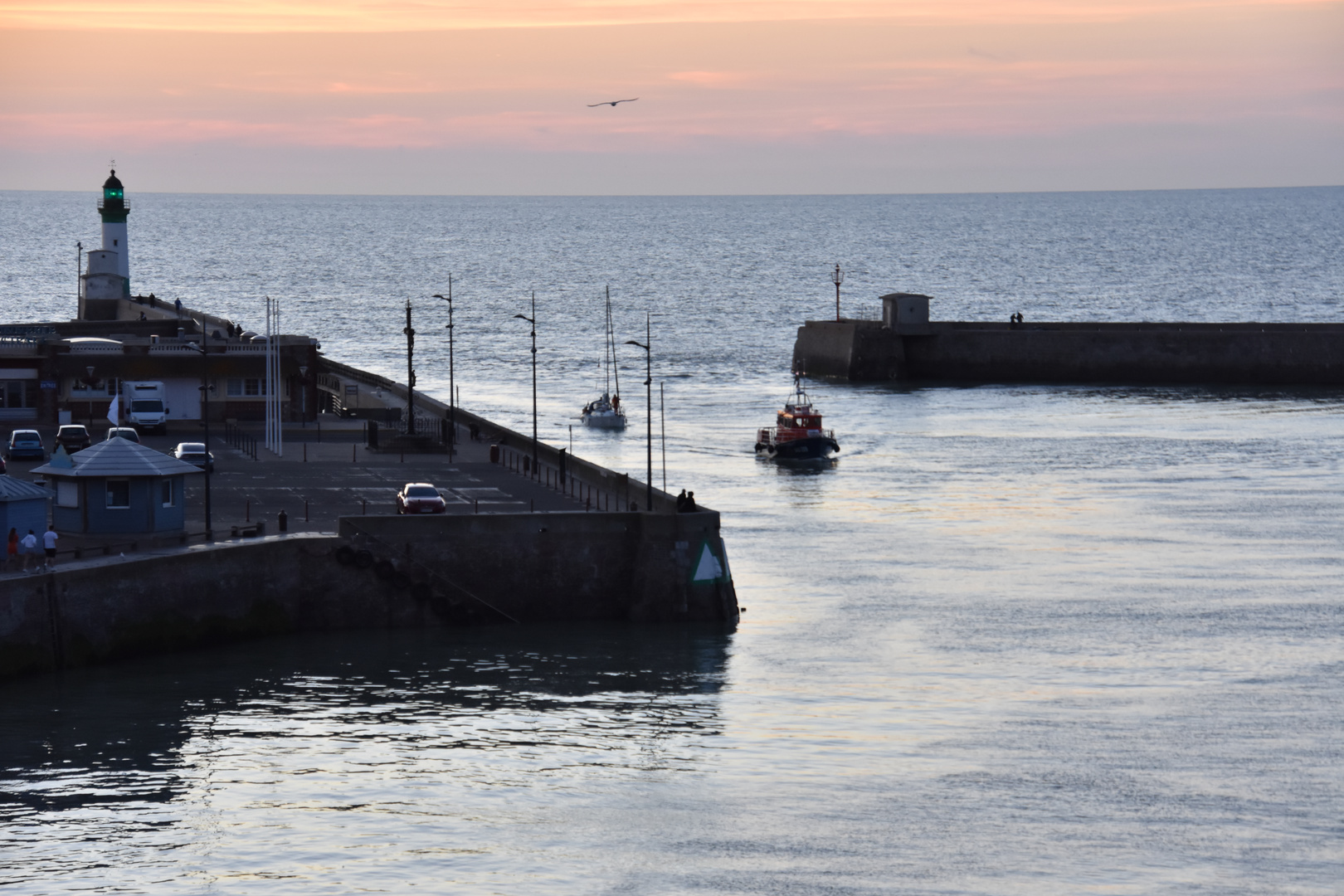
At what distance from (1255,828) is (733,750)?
11.8m

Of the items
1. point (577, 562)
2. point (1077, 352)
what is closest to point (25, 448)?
point (577, 562)

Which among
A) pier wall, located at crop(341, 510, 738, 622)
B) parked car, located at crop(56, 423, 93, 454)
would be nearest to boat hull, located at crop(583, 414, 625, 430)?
parked car, located at crop(56, 423, 93, 454)

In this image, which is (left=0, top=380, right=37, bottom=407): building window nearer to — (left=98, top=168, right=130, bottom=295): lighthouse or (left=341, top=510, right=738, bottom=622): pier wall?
(left=341, top=510, right=738, bottom=622): pier wall

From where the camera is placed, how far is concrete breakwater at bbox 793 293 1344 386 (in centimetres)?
13612

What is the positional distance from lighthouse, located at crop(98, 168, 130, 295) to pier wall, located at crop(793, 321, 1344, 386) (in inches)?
2041

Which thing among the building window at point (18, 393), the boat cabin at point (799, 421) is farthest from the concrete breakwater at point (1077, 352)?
the building window at point (18, 393)

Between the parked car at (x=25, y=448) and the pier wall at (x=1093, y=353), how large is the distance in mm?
77724

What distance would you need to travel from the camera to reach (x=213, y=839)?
1544 inches

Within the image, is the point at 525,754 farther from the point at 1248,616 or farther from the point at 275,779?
the point at 1248,616

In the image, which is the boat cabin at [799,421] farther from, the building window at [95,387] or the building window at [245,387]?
the building window at [95,387]

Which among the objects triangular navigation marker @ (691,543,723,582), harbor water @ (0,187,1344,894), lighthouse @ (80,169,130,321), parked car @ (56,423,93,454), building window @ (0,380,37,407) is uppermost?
lighthouse @ (80,169,130,321)

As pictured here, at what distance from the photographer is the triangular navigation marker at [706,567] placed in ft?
184

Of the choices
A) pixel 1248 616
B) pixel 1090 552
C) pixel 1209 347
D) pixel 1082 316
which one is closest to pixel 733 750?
pixel 1248 616

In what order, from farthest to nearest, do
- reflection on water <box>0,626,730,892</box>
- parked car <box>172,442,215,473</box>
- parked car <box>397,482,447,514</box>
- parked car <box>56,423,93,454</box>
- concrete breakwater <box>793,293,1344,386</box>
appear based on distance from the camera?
concrete breakwater <box>793,293,1344,386</box> < parked car <box>56,423,93,454</box> < parked car <box>172,442,215,473</box> < parked car <box>397,482,447,514</box> < reflection on water <box>0,626,730,892</box>
